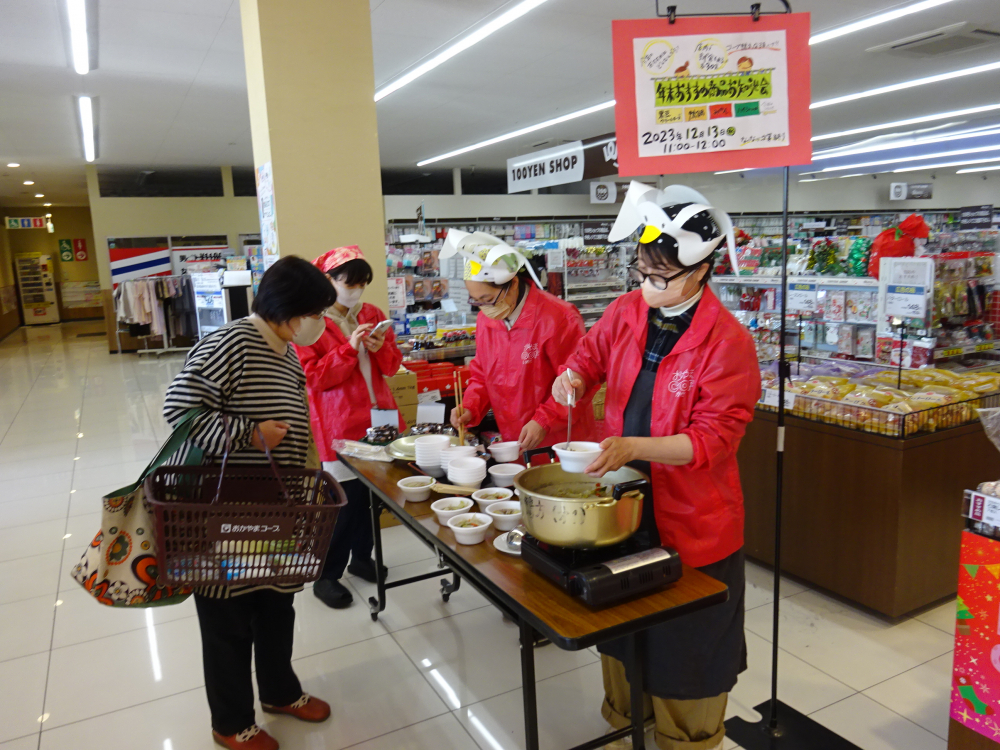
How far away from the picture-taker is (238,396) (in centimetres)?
211

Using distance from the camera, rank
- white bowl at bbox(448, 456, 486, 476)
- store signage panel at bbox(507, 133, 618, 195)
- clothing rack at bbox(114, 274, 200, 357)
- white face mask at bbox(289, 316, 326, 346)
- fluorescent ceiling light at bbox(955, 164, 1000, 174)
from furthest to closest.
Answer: fluorescent ceiling light at bbox(955, 164, 1000, 174) → clothing rack at bbox(114, 274, 200, 357) → store signage panel at bbox(507, 133, 618, 195) → white face mask at bbox(289, 316, 326, 346) → white bowl at bbox(448, 456, 486, 476)

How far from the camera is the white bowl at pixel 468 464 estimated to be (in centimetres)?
232

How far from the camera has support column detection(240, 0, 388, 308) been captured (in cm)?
391

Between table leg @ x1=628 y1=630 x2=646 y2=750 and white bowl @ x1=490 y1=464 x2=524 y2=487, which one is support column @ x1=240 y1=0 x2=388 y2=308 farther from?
table leg @ x1=628 y1=630 x2=646 y2=750

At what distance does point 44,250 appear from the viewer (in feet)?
72.0

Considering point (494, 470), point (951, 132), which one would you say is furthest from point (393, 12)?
point (951, 132)

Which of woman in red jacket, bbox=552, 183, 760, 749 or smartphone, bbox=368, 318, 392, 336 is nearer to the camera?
woman in red jacket, bbox=552, 183, 760, 749

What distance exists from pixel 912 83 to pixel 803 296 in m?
5.85

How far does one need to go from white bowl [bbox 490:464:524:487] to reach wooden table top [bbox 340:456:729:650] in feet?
1.16

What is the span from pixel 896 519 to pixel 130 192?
2021cm

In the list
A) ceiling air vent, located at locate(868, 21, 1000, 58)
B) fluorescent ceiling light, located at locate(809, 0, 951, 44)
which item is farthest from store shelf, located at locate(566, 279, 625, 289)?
ceiling air vent, located at locate(868, 21, 1000, 58)

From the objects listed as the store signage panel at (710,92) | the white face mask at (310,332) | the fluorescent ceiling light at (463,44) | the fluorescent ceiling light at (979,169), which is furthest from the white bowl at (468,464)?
the fluorescent ceiling light at (979,169)

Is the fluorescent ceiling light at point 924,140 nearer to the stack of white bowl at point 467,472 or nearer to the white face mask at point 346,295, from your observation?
the white face mask at point 346,295

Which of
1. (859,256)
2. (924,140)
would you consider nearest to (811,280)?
(859,256)
